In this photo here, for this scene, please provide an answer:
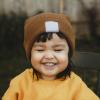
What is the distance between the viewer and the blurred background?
222 inches

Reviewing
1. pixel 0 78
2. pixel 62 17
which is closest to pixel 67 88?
pixel 62 17

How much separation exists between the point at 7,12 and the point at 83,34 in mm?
870

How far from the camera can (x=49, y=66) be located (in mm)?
2455

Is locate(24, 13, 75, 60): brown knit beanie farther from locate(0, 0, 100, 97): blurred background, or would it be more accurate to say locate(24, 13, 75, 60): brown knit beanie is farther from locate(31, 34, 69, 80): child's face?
locate(0, 0, 100, 97): blurred background

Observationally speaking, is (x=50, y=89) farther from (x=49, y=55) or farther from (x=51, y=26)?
(x=51, y=26)

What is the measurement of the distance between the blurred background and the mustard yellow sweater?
9.76 feet

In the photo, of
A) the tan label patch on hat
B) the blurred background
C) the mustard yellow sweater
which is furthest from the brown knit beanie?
the blurred background

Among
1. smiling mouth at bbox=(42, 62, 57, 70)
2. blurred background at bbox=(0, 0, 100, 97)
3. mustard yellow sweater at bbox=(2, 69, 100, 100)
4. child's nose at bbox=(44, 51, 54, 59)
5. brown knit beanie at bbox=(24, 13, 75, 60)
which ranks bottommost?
blurred background at bbox=(0, 0, 100, 97)

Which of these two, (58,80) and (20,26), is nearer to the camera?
(58,80)

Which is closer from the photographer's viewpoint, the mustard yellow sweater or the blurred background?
the mustard yellow sweater

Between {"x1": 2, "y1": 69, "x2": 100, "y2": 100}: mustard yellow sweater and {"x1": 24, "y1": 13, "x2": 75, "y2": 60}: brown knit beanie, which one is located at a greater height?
{"x1": 24, "y1": 13, "x2": 75, "y2": 60}: brown knit beanie

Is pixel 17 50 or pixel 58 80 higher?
pixel 58 80

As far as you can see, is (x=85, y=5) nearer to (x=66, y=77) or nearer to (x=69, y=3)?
(x=69, y=3)

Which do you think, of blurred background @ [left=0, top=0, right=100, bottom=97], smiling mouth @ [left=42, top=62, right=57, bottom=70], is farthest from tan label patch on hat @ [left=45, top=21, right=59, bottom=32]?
blurred background @ [left=0, top=0, right=100, bottom=97]
